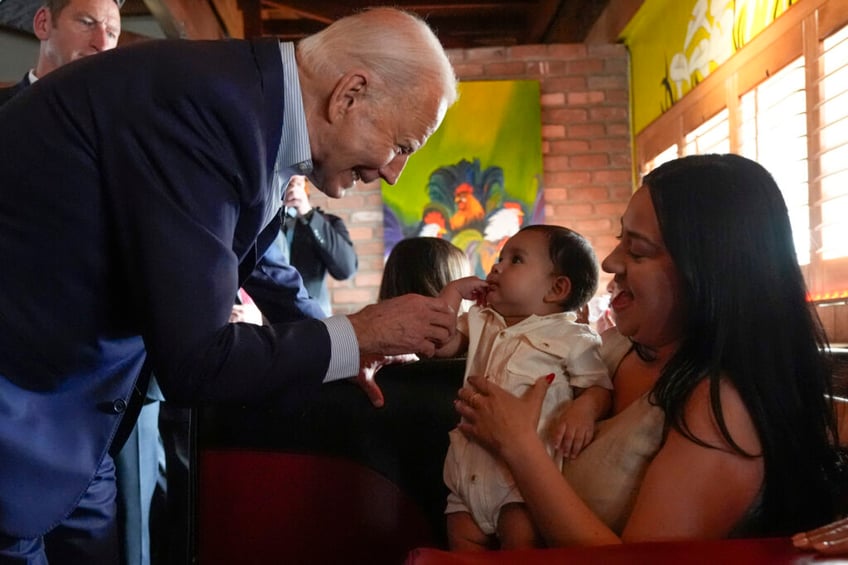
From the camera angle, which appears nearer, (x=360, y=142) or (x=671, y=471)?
(x=671, y=471)

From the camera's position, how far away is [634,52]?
225 inches

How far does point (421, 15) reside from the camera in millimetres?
7207

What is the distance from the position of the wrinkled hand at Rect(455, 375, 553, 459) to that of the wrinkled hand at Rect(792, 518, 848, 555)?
433 millimetres

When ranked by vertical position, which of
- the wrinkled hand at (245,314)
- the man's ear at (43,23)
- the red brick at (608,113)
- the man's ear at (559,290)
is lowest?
the wrinkled hand at (245,314)

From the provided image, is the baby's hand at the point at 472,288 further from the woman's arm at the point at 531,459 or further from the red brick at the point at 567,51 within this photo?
the red brick at the point at 567,51

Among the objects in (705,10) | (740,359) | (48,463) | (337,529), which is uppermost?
(705,10)

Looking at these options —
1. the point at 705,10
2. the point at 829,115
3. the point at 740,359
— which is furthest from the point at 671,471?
the point at 705,10

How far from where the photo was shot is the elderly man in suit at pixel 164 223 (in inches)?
44.6

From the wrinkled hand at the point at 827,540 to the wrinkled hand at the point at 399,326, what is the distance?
0.64 m

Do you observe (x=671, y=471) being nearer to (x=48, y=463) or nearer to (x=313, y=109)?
(x=313, y=109)

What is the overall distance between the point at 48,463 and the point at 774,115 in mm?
3394

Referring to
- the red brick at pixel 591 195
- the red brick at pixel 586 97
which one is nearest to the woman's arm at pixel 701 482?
the red brick at pixel 591 195

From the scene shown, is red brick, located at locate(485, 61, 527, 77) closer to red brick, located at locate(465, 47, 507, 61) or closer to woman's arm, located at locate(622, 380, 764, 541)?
red brick, located at locate(465, 47, 507, 61)

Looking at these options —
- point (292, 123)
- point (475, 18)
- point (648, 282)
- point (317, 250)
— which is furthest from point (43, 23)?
point (475, 18)
